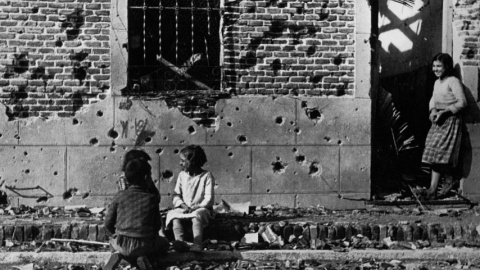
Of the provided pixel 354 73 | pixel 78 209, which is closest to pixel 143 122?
pixel 78 209

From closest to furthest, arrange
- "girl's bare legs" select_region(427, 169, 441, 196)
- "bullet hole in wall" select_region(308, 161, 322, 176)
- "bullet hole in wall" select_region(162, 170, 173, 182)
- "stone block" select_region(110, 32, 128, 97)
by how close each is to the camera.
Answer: "stone block" select_region(110, 32, 128, 97), "bullet hole in wall" select_region(162, 170, 173, 182), "bullet hole in wall" select_region(308, 161, 322, 176), "girl's bare legs" select_region(427, 169, 441, 196)

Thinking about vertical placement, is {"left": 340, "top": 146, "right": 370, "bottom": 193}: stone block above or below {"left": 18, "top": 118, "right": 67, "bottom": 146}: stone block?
below

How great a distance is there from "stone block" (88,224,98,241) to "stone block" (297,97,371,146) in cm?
308

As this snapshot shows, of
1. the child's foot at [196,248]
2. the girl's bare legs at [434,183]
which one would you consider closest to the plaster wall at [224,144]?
the girl's bare legs at [434,183]

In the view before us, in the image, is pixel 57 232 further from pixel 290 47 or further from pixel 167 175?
pixel 290 47

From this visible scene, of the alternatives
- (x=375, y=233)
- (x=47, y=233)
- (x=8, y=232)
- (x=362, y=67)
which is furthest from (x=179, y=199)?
(x=362, y=67)

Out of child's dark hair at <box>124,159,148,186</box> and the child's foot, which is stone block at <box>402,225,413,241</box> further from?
child's dark hair at <box>124,159,148,186</box>

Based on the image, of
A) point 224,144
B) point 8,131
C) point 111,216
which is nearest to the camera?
point 111,216

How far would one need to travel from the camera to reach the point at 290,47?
10609mm

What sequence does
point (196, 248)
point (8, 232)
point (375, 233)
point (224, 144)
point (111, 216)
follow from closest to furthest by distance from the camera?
point (111, 216)
point (196, 248)
point (8, 232)
point (375, 233)
point (224, 144)

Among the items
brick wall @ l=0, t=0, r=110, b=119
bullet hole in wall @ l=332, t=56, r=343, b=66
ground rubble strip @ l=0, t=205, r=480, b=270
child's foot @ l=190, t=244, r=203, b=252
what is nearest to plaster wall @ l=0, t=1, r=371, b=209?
brick wall @ l=0, t=0, r=110, b=119

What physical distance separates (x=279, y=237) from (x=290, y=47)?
291cm

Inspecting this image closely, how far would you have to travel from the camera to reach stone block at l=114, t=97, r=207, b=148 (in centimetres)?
1038

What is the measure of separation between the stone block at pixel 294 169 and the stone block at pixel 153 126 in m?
0.84
